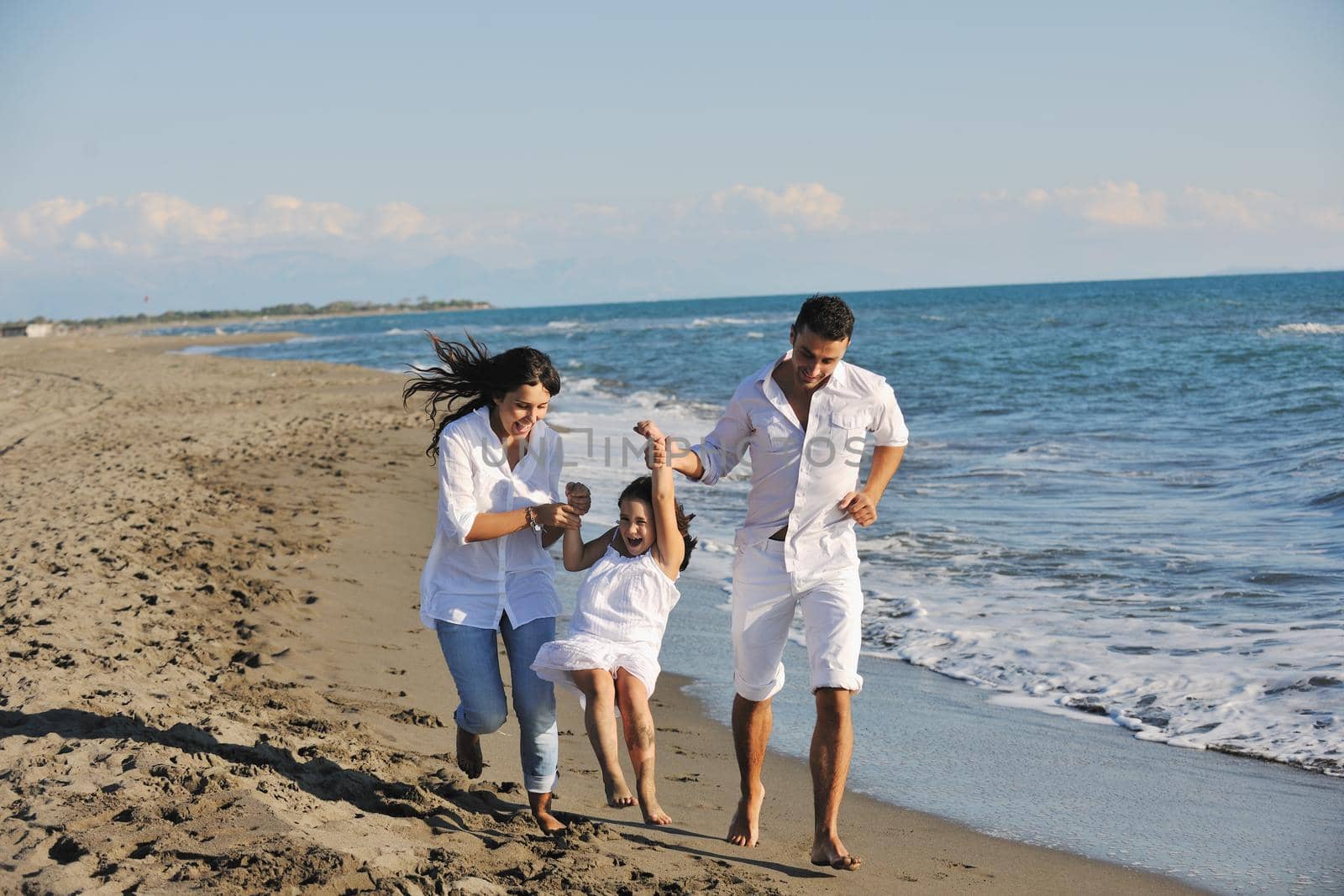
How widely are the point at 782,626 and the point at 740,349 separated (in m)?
35.6

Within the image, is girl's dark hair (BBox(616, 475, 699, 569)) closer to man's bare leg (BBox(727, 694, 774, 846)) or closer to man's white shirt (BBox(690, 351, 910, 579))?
man's white shirt (BBox(690, 351, 910, 579))

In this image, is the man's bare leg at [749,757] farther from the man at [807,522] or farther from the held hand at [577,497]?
the held hand at [577,497]

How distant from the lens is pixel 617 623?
404 cm

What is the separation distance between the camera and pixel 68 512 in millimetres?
8906

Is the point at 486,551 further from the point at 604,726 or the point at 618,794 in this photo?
the point at 618,794

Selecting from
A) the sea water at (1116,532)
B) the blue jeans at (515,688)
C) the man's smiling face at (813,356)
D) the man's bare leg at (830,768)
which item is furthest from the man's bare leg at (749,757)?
the sea water at (1116,532)

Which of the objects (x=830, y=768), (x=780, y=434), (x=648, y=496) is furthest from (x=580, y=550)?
(x=830, y=768)

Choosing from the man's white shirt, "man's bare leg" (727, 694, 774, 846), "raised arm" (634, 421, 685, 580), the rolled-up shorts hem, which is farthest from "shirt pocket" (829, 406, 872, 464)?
"man's bare leg" (727, 694, 774, 846)

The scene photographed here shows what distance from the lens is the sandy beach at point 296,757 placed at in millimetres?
3285

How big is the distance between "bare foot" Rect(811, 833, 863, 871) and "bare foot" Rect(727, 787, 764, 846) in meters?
0.25

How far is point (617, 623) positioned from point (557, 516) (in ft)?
1.54

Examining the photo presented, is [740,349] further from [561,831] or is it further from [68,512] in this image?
[561,831]

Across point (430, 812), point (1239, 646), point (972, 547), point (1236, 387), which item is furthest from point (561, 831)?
point (1236, 387)

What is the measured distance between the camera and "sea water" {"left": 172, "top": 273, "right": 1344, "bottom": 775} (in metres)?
5.78
